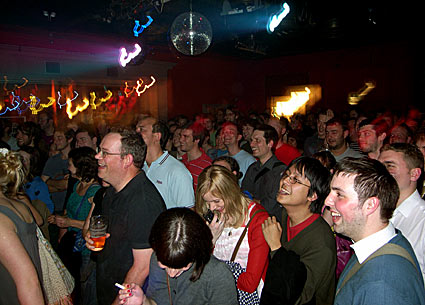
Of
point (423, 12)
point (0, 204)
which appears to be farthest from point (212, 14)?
point (0, 204)

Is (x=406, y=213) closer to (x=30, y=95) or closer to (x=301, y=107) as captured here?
(x=30, y=95)

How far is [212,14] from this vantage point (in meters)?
6.58

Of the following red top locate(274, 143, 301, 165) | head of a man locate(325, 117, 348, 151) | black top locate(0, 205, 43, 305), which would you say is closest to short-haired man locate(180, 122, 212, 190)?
red top locate(274, 143, 301, 165)

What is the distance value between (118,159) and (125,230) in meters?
0.47

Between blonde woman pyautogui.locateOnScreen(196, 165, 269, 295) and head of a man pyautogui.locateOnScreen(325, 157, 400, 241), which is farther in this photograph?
blonde woman pyautogui.locateOnScreen(196, 165, 269, 295)

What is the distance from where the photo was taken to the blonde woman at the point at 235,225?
1935mm

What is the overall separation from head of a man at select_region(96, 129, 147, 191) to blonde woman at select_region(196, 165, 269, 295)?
491 mm

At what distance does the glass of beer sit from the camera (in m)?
2.02

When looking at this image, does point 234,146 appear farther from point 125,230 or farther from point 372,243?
point 372,243

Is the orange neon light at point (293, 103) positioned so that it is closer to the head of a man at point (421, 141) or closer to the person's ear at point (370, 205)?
the head of a man at point (421, 141)

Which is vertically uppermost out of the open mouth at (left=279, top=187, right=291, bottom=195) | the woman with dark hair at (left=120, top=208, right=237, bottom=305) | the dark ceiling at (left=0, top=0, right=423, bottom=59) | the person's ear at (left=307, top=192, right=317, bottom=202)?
the dark ceiling at (left=0, top=0, right=423, bottom=59)

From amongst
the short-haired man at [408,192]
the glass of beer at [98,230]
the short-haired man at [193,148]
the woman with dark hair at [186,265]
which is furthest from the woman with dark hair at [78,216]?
the short-haired man at [408,192]

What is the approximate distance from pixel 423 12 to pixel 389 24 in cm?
103

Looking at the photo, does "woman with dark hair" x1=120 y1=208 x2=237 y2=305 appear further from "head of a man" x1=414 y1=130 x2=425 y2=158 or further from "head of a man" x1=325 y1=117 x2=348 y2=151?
"head of a man" x1=325 y1=117 x2=348 y2=151
